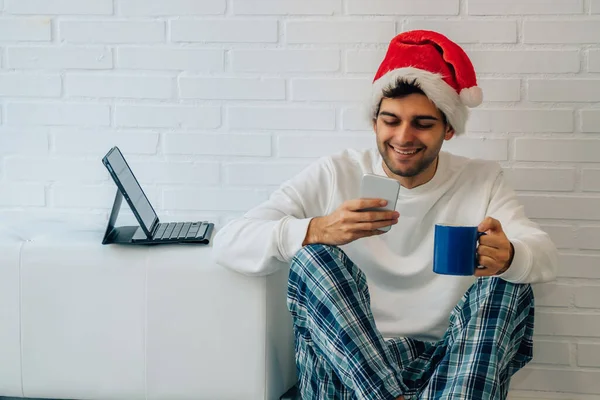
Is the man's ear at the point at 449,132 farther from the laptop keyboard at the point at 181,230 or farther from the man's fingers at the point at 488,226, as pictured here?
the laptop keyboard at the point at 181,230

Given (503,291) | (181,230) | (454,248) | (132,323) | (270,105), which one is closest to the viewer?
(454,248)

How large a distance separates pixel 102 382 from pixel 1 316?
295 millimetres

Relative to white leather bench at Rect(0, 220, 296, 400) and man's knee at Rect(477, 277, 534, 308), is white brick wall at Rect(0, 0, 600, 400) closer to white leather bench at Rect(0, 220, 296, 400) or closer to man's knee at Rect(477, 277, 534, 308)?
white leather bench at Rect(0, 220, 296, 400)

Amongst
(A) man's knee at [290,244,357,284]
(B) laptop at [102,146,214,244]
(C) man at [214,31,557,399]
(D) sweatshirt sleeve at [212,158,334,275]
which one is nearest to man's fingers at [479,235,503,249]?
(C) man at [214,31,557,399]

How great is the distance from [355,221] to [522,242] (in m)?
0.37

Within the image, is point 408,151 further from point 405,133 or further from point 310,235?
point 310,235

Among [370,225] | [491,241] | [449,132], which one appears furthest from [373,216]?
[449,132]

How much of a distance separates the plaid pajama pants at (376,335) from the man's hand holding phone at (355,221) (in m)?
0.04

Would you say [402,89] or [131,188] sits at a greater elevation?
[402,89]

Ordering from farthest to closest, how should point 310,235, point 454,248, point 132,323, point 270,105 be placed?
point 270,105 → point 132,323 → point 310,235 → point 454,248

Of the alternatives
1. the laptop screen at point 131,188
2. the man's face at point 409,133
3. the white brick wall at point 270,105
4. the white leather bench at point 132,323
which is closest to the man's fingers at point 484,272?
the man's face at point 409,133

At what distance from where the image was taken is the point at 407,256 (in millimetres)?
2158

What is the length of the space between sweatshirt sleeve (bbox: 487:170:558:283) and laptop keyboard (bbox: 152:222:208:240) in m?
0.72

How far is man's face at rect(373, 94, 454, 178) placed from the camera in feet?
6.72
